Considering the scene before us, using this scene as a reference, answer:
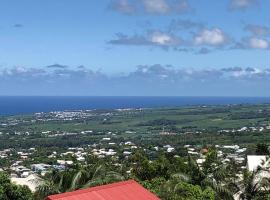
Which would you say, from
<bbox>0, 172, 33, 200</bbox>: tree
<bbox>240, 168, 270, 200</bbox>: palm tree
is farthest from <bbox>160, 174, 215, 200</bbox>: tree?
<bbox>0, 172, 33, 200</bbox>: tree

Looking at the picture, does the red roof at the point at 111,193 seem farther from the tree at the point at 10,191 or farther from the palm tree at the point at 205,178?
the tree at the point at 10,191

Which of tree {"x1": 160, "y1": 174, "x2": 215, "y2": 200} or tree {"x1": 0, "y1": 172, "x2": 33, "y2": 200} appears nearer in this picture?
tree {"x1": 160, "y1": 174, "x2": 215, "y2": 200}

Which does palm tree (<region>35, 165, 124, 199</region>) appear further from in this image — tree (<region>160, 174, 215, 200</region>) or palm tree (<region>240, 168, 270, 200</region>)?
palm tree (<region>240, 168, 270, 200</region>)

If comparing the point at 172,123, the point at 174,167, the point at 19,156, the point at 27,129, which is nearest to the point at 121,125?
the point at 172,123

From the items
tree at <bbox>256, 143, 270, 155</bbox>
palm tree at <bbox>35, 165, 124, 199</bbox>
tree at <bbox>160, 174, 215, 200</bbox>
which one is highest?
palm tree at <bbox>35, 165, 124, 199</bbox>

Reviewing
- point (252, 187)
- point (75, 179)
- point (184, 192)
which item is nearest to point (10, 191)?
point (75, 179)

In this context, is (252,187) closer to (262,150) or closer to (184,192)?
(184,192)
